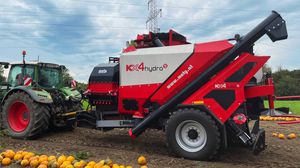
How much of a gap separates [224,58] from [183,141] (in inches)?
70.5

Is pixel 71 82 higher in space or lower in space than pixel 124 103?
higher

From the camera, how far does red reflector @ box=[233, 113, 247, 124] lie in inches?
241

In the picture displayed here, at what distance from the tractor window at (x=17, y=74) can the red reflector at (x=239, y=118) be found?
6145 mm

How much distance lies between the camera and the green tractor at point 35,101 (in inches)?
324

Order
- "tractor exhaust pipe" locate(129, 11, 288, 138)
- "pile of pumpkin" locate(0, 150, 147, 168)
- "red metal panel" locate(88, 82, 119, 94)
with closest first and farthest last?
"pile of pumpkin" locate(0, 150, 147, 168) → "tractor exhaust pipe" locate(129, 11, 288, 138) → "red metal panel" locate(88, 82, 119, 94)

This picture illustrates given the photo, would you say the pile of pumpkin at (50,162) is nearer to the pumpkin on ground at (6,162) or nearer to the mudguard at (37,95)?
the pumpkin on ground at (6,162)

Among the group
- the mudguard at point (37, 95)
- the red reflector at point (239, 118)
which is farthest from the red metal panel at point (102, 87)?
the red reflector at point (239, 118)

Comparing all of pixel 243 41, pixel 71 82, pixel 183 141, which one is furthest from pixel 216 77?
pixel 71 82

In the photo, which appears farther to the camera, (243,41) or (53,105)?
(53,105)

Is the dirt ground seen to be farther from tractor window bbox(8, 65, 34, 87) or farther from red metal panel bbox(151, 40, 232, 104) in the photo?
tractor window bbox(8, 65, 34, 87)

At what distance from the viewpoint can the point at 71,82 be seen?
36.0ft

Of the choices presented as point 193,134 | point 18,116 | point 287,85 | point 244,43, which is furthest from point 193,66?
point 287,85

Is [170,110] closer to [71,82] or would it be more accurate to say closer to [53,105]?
[53,105]

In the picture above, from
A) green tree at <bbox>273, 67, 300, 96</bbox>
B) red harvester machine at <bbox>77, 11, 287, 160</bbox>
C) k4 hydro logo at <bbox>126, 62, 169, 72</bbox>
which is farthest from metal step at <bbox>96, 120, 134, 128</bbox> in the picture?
green tree at <bbox>273, 67, 300, 96</bbox>
